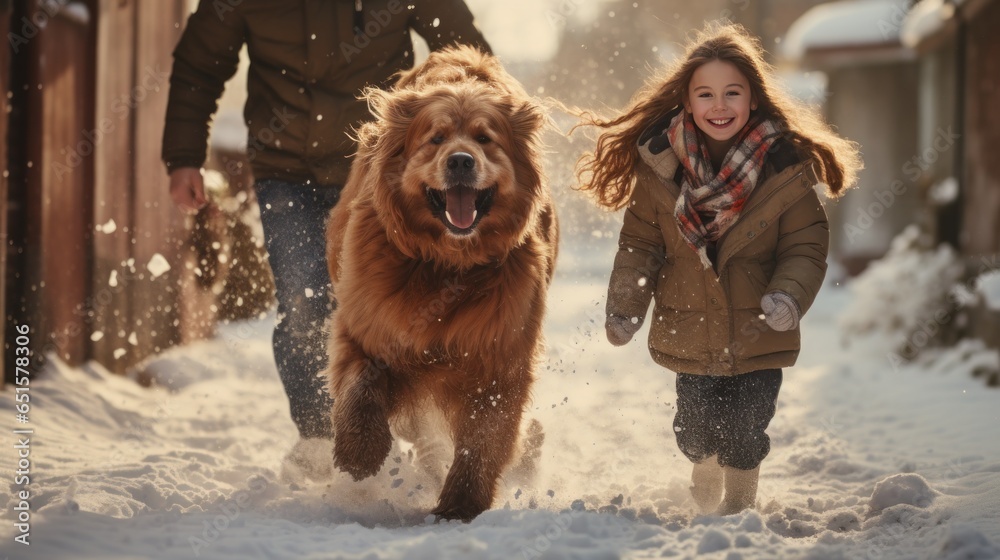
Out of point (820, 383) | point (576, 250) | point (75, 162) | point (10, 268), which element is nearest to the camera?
point (10, 268)

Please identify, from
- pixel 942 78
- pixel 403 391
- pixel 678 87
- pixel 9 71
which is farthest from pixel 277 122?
pixel 942 78

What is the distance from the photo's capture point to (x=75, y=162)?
6387mm

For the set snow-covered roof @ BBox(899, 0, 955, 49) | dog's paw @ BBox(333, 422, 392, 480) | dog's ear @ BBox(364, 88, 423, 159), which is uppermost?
snow-covered roof @ BBox(899, 0, 955, 49)

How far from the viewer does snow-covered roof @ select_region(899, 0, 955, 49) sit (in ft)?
32.6

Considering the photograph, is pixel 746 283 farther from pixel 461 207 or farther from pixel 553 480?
pixel 553 480

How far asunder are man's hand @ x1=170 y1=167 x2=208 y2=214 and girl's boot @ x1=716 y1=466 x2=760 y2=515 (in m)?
2.70

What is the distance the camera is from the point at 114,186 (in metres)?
6.91

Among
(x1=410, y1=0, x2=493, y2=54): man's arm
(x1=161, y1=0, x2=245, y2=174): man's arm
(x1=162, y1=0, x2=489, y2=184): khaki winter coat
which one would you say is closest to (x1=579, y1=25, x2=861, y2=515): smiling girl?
(x1=410, y1=0, x2=493, y2=54): man's arm

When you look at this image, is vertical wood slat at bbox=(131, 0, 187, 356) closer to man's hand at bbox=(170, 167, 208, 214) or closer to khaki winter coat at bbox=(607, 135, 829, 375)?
man's hand at bbox=(170, 167, 208, 214)

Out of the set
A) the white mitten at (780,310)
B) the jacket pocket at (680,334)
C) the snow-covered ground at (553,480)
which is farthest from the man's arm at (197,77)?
the white mitten at (780,310)

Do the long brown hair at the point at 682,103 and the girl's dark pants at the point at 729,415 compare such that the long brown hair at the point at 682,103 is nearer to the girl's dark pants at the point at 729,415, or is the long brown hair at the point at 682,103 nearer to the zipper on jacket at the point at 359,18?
the girl's dark pants at the point at 729,415

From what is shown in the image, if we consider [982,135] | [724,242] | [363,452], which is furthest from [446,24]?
[982,135]

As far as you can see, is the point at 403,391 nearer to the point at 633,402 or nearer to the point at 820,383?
the point at 633,402

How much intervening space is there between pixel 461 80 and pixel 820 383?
4.30 metres
